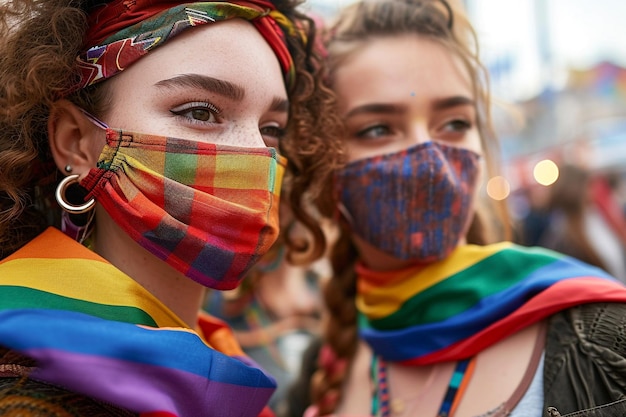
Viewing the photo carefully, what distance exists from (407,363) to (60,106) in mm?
1464

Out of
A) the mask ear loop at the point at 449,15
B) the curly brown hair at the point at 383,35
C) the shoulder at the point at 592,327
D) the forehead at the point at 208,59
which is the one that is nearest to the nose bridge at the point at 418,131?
the curly brown hair at the point at 383,35

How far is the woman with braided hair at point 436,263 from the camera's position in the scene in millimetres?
1820

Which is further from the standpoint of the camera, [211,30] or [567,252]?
[567,252]

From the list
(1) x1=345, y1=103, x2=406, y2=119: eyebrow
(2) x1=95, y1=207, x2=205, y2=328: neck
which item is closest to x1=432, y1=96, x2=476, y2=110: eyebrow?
(1) x1=345, y1=103, x2=406, y2=119: eyebrow

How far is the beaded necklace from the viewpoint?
6.32 feet

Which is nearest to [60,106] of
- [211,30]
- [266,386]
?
[211,30]

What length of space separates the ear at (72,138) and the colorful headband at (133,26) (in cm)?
8

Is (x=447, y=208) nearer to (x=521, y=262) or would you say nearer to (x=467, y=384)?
(x=521, y=262)

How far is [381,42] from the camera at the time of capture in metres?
2.25

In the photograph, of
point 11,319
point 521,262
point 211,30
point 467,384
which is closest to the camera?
point 11,319

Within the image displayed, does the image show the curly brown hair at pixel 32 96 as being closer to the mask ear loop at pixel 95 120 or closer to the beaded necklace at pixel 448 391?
the mask ear loop at pixel 95 120

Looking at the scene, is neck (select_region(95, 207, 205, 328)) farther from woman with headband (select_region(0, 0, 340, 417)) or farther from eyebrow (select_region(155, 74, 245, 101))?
eyebrow (select_region(155, 74, 245, 101))

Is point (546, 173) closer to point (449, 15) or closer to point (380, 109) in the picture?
point (449, 15)

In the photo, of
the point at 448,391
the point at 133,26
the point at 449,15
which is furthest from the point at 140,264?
the point at 449,15
